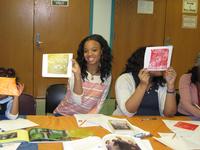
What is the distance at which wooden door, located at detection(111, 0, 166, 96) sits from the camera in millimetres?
4703

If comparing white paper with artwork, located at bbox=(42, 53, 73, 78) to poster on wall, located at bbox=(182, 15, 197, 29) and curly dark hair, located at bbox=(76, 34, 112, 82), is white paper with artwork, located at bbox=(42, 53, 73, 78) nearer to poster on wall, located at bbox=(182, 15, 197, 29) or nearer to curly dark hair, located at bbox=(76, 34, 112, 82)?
curly dark hair, located at bbox=(76, 34, 112, 82)

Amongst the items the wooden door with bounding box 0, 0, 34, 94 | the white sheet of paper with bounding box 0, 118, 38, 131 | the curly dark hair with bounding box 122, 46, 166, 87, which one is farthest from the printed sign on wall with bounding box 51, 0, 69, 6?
the white sheet of paper with bounding box 0, 118, 38, 131

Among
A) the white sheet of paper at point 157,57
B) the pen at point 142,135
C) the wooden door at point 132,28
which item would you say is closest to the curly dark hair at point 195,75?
the white sheet of paper at point 157,57

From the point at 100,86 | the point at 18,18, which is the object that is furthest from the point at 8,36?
the point at 100,86

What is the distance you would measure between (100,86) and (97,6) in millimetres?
2398

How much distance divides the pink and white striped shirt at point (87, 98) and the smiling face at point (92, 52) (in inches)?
5.5

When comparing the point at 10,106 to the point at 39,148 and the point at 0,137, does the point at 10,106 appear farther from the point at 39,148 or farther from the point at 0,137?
the point at 39,148

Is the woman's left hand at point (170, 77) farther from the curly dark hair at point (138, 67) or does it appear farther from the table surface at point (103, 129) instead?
the table surface at point (103, 129)

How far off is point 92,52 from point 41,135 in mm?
1024

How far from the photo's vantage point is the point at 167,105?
92.0 inches

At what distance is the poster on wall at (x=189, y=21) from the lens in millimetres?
4922

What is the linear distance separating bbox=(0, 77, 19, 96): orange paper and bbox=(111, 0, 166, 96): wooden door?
2.97 metres

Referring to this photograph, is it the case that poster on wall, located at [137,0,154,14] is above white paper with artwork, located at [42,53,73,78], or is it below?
above

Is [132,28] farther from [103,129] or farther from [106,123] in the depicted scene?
[103,129]
